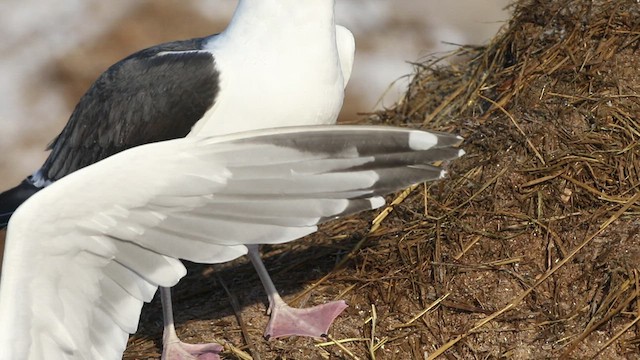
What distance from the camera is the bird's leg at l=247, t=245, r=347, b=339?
338cm

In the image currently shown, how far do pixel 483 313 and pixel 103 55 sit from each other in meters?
6.69

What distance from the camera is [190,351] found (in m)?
3.45

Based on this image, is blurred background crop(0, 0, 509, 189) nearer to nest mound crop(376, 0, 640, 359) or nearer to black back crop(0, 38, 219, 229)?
nest mound crop(376, 0, 640, 359)

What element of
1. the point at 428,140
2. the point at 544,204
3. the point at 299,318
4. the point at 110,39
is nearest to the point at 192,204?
the point at 428,140

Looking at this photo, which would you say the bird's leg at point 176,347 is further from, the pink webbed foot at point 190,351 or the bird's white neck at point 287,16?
the bird's white neck at point 287,16

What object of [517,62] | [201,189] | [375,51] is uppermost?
[201,189]

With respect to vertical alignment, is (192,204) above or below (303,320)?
above

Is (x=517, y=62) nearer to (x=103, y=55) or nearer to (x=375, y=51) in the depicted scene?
(x=375, y=51)

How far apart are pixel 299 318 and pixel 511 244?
29.1 inches

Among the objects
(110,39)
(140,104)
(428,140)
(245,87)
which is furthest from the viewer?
(110,39)

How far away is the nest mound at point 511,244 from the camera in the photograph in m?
3.22

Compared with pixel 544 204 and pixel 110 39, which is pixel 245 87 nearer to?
pixel 544 204

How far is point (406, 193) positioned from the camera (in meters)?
3.99

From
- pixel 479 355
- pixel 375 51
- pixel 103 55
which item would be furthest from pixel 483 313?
pixel 103 55
